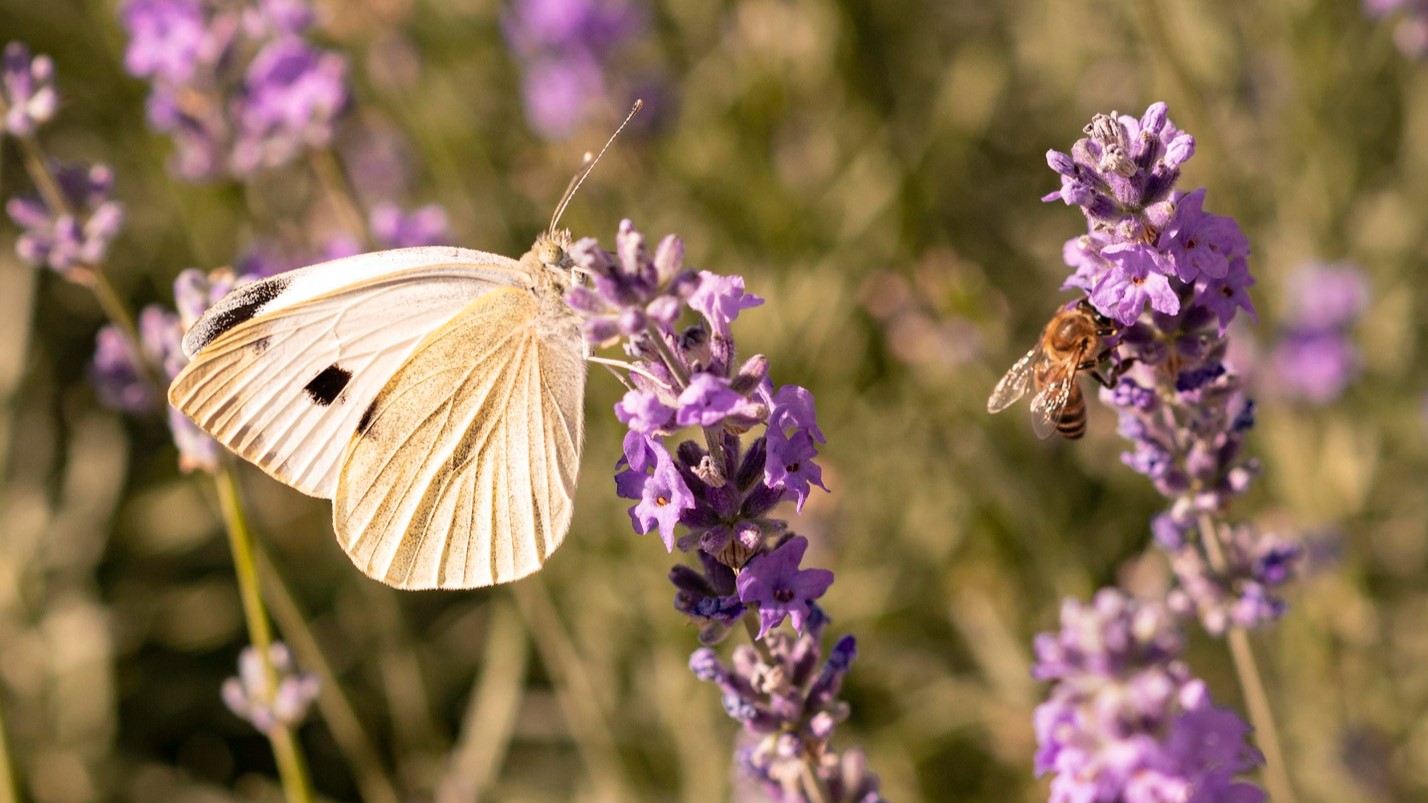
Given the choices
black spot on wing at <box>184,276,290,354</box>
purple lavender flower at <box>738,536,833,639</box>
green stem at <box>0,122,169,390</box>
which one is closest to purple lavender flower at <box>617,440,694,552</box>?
purple lavender flower at <box>738,536,833,639</box>

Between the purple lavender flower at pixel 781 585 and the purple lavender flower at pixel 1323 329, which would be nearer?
the purple lavender flower at pixel 781 585

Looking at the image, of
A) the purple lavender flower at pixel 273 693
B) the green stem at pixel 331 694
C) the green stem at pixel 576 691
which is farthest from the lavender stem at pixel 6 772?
the green stem at pixel 576 691

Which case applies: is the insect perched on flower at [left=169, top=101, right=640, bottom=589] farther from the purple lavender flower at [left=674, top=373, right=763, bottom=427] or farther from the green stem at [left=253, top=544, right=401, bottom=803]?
the purple lavender flower at [left=674, top=373, right=763, bottom=427]

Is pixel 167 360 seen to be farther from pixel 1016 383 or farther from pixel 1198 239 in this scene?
pixel 1198 239

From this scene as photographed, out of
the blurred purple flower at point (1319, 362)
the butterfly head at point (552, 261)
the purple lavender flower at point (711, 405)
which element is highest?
the blurred purple flower at point (1319, 362)

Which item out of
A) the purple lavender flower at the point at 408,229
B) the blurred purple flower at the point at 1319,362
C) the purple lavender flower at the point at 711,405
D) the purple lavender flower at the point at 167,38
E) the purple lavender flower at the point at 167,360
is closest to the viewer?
the purple lavender flower at the point at 711,405

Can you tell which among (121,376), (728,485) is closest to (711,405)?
(728,485)

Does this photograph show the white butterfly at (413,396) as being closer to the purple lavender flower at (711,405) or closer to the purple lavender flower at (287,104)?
the purple lavender flower at (711,405)
